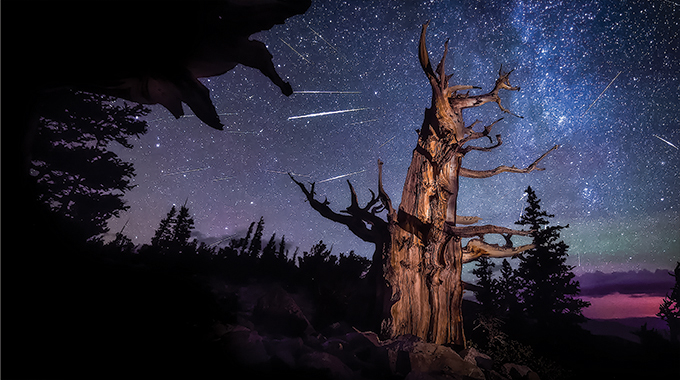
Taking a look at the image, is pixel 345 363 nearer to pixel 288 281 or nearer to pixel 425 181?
pixel 425 181

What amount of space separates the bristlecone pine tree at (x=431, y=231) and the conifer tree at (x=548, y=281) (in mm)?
16334

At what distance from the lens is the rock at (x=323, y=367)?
4.47 metres

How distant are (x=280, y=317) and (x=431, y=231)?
5.08m

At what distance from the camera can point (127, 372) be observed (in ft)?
10.8

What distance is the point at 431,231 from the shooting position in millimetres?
7383

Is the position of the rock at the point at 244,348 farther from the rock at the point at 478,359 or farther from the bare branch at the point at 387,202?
the bare branch at the point at 387,202

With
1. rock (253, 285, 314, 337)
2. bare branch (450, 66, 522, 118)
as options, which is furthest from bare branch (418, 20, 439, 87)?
rock (253, 285, 314, 337)

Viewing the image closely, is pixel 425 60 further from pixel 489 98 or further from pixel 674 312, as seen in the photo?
pixel 674 312

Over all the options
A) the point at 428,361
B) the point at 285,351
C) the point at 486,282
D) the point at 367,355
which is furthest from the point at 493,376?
the point at 486,282

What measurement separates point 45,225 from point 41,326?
1.36 m

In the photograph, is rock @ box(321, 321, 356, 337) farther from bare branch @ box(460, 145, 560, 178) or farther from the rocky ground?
bare branch @ box(460, 145, 560, 178)

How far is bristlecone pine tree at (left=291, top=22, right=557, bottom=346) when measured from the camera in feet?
23.2

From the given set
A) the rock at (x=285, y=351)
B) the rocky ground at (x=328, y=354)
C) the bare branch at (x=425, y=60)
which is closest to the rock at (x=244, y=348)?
the rocky ground at (x=328, y=354)

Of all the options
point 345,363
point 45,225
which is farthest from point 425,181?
point 45,225
